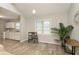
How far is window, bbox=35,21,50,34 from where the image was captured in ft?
5.76

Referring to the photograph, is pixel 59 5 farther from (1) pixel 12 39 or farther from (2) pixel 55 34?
(1) pixel 12 39

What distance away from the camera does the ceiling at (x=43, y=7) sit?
1.72m

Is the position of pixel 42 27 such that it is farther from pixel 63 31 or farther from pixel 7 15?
pixel 7 15

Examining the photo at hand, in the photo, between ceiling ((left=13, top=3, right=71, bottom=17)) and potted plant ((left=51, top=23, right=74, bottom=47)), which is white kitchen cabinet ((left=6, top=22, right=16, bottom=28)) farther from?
potted plant ((left=51, top=23, right=74, bottom=47))

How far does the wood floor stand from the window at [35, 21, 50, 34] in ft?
0.72

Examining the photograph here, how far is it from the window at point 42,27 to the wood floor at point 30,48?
22 cm

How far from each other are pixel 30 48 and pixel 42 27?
1.34 feet


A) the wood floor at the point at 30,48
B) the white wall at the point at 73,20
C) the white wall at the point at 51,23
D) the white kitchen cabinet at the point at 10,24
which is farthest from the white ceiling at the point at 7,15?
the white wall at the point at 73,20

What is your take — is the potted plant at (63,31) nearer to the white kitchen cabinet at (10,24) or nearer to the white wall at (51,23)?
the white wall at (51,23)

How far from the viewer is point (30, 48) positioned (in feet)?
5.63

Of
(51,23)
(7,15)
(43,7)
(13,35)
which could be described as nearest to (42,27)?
(51,23)

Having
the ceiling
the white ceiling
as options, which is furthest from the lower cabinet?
the ceiling
